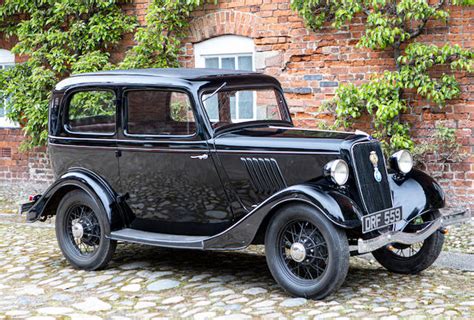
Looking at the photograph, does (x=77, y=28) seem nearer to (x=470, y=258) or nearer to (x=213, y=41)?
(x=213, y=41)

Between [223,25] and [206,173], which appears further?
[223,25]

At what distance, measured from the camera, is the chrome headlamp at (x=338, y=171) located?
521 centimetres

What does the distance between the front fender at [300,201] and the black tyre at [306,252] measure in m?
0.07

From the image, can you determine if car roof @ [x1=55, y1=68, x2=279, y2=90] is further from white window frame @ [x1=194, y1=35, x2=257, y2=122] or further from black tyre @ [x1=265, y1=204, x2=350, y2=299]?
white window frame @ [x1=194, y1=35, x2=257, y2=122]

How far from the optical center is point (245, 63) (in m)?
10.1

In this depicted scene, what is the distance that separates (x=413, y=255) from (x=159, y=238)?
2.04 m

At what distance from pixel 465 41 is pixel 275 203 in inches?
174

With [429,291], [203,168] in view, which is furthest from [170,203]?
[429,291]

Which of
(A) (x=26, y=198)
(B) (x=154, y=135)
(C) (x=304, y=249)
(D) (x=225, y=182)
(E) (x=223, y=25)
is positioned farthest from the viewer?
(A) (x=26, y=198)

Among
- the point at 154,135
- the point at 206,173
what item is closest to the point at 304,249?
the point at 206,173

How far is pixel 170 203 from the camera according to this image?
6.07 metres

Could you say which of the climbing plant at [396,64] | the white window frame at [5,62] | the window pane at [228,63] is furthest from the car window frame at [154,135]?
the white window frame at [5,62]

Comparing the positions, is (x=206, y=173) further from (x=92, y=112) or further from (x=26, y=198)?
(x=26, y=198)

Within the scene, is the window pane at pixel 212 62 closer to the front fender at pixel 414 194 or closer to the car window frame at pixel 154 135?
the car window frame at pixel 154 135
